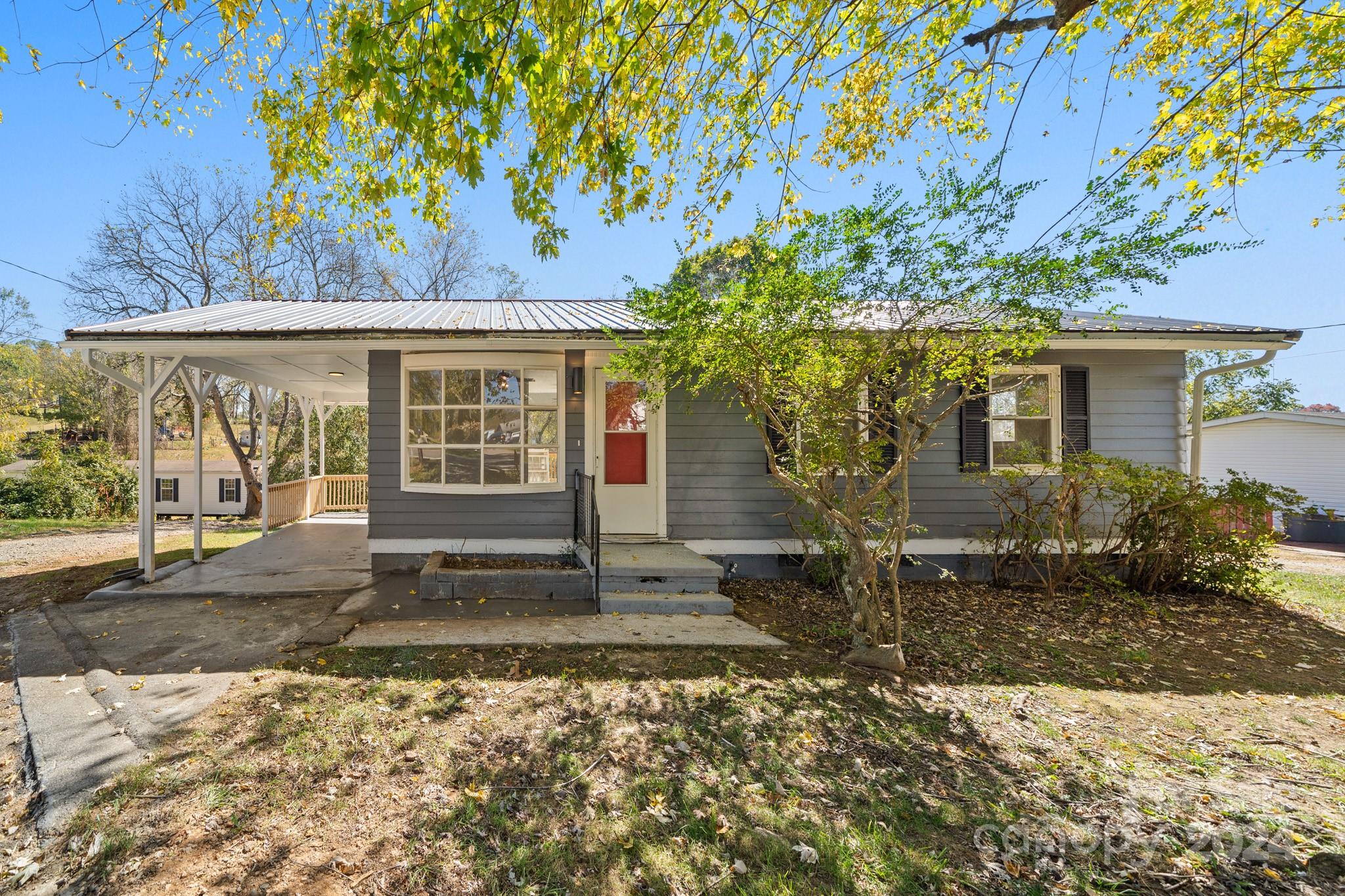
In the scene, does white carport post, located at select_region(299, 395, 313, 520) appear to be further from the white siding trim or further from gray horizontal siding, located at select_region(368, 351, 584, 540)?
the white siding trim

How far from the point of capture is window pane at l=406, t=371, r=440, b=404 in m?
6.46

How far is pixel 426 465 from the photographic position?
21.4 feet

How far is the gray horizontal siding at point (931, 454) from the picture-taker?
6.79 metres

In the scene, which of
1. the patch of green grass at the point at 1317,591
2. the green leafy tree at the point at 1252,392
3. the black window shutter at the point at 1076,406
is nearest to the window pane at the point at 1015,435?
the black window shutter at the point at 1076,406

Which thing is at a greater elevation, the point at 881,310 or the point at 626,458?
the point at 881,310

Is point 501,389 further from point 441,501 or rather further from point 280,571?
point 280,571

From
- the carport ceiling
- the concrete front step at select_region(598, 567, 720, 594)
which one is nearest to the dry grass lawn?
the concrete front step at select_region(598, 567, 720, 594)

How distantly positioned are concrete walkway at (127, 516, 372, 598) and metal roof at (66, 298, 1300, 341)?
2.80 meters

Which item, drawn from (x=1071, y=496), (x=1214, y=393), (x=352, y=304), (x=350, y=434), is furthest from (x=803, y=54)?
(x=1214, y=393)

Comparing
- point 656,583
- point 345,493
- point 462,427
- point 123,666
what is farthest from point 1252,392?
point 123,666

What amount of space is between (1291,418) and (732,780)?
2123 cm

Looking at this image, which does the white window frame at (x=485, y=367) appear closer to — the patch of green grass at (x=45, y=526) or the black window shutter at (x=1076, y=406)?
the black window shutter at (x=1076, y=406)

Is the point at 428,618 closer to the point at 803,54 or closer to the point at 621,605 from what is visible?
the point at 621,605

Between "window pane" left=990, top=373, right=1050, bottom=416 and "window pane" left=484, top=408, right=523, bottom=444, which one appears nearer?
"window pane" left=484, top=408, right=523, bottom=444
